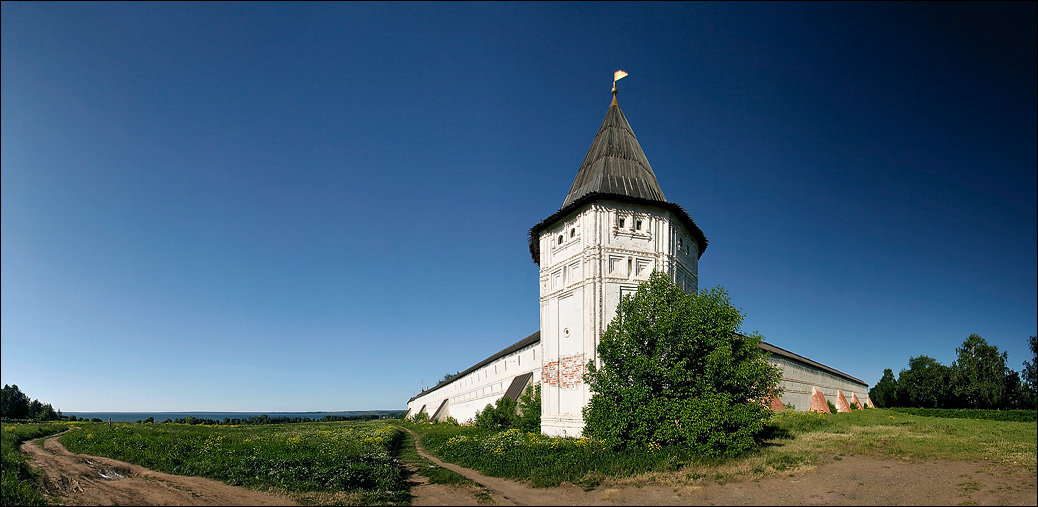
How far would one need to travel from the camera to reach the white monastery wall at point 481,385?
30.4 m

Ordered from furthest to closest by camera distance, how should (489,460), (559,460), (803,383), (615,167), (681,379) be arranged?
1. (803,383)
2. (615,167)
3. (489,460)
4. (681,379)
5. (559,460)

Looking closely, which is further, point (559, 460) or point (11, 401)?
point (559, 460)

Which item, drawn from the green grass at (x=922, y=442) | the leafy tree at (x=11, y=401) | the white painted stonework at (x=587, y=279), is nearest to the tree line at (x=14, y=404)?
the leafy tree at (x=11, y=401)

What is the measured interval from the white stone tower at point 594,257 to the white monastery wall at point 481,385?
23.0 ft

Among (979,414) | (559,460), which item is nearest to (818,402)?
(979,414)

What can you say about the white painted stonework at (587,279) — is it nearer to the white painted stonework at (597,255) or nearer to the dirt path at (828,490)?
the white painted stonework at (597,255)

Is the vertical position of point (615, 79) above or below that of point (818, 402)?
above

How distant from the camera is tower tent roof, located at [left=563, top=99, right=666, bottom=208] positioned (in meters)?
22.7

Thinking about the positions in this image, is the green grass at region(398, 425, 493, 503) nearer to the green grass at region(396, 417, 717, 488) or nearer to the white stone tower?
the green grass at region(396, 417, 717, 488)

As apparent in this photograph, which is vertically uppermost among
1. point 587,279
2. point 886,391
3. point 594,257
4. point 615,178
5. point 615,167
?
point 615,167

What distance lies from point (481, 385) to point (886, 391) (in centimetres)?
5687

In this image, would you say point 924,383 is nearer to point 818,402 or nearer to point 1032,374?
point 818,402

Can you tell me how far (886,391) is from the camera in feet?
206

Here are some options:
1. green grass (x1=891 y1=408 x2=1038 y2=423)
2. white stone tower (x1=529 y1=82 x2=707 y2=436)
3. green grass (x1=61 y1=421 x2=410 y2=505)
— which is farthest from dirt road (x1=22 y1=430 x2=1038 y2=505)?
green grass (x1=891 y1=408 x2=1038 y2=423)
